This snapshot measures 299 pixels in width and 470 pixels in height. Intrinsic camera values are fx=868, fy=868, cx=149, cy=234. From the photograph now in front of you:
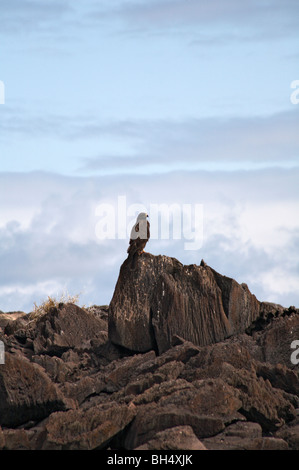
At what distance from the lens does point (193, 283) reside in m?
17.0

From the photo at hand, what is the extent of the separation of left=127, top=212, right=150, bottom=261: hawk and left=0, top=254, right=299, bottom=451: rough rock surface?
286mm

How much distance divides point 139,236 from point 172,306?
1.51 metres

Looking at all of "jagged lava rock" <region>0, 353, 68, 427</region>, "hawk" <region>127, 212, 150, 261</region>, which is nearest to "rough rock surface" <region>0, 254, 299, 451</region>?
"jagged lava rock" <region>0, 353, 68, 427</region>

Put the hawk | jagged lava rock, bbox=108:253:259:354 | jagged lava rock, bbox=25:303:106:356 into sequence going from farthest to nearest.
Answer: jagged lava rock, bbox=25:303:106:356
the hawk
jagged lava rock, bbox=108:253:259:354

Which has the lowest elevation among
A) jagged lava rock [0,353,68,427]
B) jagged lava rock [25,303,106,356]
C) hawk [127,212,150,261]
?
jagged lava rock [0,353,68,427]

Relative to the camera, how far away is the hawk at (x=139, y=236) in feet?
55.0

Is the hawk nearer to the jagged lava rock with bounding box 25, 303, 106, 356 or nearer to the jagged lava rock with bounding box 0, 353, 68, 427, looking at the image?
the jagged lava rock with bounding box 25, 303, 106, 356

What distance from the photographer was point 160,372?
560 inches

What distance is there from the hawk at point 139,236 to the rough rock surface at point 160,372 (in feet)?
0.94

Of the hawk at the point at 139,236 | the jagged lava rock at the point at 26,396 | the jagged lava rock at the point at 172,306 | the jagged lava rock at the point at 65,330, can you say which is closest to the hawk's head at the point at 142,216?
the hawk at the point at 139,236

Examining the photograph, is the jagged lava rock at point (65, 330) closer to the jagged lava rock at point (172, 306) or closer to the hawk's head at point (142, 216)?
the jagged lava rock at point (172, 306)

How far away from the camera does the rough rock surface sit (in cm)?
1181

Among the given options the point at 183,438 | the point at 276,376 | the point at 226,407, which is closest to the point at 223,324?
the point at 276,376

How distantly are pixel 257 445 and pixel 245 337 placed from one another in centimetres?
502
